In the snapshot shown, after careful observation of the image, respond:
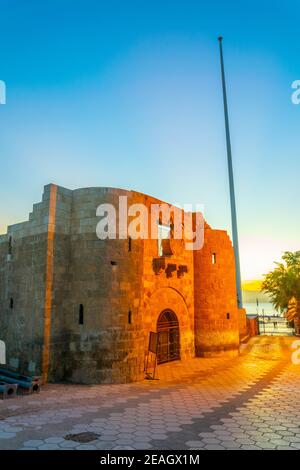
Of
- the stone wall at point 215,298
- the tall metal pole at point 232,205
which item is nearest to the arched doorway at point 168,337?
the stone wall at point 215,298

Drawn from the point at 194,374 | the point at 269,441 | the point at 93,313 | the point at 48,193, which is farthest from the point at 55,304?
the point at 269,441

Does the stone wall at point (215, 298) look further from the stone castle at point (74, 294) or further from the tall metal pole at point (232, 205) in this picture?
the tall metal pole at point (232, 205)

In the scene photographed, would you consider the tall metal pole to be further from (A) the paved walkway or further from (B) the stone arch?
(A) the paved walkway

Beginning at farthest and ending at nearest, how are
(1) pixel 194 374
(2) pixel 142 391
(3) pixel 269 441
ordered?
(1) pixel 194 374, (2) pixel 142 391, (3) pixel 269 441

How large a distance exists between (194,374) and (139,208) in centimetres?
674

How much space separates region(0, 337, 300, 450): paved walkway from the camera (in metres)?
5.91

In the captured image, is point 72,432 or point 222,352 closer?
point 72,432

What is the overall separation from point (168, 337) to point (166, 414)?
7.72 m

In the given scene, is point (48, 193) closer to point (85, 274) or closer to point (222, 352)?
point (85, 274)

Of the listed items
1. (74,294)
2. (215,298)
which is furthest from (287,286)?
(74,294)

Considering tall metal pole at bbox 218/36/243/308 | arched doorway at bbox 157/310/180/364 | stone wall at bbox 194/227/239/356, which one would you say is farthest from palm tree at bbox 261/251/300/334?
arched doorway at bbox 157/310/180/364

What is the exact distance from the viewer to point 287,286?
3284 centimetres
